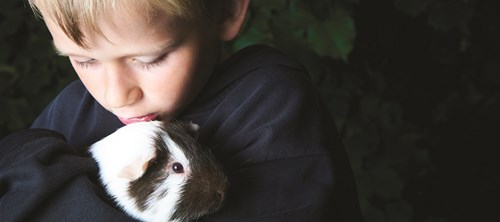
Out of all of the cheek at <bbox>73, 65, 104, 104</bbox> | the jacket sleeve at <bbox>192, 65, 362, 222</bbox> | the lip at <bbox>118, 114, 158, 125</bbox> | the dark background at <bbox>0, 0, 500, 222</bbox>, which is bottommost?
the dark background at <bbox>0, 0, 500, 222</bbox>

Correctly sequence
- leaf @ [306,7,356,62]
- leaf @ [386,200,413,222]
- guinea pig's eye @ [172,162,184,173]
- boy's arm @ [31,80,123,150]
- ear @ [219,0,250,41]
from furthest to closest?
leaf @ [386,200,413,222] < leaf @ [306,7,356,62] < boy's arm @ [31,80,123,150] < ear @ [219,0,250,41] < guinea pig's eye @ [172,162,184,173]

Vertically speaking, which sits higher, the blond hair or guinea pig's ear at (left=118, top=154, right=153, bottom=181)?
the blond hair

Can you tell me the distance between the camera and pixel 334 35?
1971 mm

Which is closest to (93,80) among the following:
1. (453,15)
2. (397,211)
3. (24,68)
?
(24,68)

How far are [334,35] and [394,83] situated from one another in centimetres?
100

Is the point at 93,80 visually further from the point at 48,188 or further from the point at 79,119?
the point at 79,119

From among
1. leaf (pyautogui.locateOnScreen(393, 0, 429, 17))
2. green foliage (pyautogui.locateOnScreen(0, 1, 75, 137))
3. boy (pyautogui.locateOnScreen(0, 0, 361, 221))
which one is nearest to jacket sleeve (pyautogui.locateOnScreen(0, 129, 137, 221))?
boy (pyautogui.locateOnScreen(0, 0, 361, 221))

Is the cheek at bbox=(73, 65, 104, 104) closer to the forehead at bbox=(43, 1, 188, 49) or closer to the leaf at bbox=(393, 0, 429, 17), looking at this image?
the forehead at bbox=(43, 1, 188, 49)

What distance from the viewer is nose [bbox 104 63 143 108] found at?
41.6 inches

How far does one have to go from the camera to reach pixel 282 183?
1.08m

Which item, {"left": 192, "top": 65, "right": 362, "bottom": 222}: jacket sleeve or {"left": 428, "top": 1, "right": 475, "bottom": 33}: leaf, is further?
{"left": 428, "top": 1, "right": 475, "bottom": 33}: leaf

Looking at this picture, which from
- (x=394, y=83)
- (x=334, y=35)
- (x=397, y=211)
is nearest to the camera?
(x=334, y=35)

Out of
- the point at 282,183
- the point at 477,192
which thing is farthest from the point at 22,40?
the point at 477,192

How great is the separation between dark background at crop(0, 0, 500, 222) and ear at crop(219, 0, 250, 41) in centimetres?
69
